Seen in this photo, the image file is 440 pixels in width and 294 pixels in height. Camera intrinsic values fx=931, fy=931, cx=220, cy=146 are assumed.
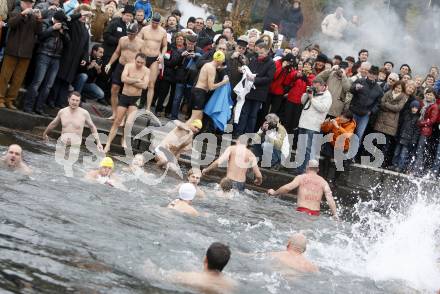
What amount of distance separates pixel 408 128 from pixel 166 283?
985cm

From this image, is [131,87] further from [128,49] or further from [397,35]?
[397,35]

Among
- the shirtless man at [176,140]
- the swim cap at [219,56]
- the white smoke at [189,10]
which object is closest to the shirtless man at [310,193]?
the shirtless man at [176,140]

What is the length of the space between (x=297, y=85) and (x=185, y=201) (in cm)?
579

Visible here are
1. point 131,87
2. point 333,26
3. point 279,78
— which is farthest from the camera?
point 333,26

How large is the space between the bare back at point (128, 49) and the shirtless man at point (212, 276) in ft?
28.4

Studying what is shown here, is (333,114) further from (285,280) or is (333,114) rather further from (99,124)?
(285,280)

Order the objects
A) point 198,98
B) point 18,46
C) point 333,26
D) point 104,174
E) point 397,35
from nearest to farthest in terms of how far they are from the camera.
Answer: point 104,174 → point 18,46 → point 198,98 → point 333,26 → point 397,35

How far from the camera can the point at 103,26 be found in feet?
64.6

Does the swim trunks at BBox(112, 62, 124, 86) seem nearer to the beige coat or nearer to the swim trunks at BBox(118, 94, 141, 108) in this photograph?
the swim trunks at BBox(118, 94, 141, 108)

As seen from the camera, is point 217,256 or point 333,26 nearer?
point 217,256

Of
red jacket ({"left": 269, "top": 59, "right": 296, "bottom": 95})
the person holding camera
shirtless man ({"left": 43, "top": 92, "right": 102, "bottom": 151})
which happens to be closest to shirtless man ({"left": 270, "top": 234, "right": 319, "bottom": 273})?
shirtless man ({"left": 43, "top": 92, "right": 102, "bottom": 151})

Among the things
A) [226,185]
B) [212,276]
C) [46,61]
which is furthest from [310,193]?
[212,276]

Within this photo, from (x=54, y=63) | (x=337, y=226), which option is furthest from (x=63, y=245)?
(x=54, y=63)

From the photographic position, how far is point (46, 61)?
57.2 feet
